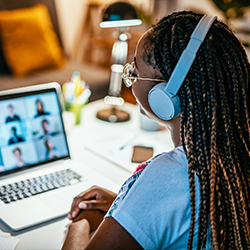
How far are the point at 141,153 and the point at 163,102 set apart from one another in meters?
0.58

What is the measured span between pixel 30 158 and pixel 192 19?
27.6 inches

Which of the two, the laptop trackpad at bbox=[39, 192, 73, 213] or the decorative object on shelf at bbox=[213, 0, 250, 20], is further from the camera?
the decorative object on shelf at bbox=[213, 0, 250, 20]

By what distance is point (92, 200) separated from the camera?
2.87 ft

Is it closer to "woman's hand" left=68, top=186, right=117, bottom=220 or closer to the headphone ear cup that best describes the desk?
"woman's hand" left=68, top=186, right=117, bottom=220

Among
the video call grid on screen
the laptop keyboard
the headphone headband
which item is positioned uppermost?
the headphone headband

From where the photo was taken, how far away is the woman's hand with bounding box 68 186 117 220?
839 mm

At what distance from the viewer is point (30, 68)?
275 centimetres

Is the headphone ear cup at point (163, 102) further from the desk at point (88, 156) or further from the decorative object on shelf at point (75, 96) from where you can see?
the decorative object on shelf at point (75, 96)

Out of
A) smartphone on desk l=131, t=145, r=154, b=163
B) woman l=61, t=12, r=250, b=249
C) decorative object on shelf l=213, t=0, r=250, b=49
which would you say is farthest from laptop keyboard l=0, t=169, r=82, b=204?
decorative object on shelf l=213, t=0, r=250, b=49

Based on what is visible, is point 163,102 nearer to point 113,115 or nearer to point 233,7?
point 113,115

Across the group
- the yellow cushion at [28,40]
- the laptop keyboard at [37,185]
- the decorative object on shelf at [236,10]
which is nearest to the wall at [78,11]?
the yellow cushion at [28,40]

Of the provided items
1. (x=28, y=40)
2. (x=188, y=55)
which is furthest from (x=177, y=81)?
(x=28, y=40)

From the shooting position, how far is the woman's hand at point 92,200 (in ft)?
2.75

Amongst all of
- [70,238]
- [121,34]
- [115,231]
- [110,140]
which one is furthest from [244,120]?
[121,34]
